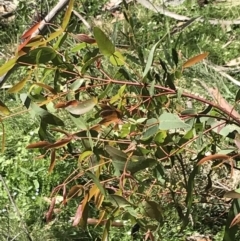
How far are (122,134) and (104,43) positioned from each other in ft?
0.96

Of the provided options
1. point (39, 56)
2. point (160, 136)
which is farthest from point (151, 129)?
point (39, 56)

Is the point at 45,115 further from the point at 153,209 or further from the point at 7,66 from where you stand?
the point at 153,209

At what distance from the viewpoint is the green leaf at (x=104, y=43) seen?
1.52m

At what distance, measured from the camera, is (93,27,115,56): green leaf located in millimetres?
1518

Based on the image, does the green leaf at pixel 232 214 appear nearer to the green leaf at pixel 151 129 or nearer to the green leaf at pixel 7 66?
the green leaf at pixel 151 129

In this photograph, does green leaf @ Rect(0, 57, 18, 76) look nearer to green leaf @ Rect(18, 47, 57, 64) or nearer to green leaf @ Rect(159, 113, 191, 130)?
green leaf @ Rect(18, 47, 57, 64)

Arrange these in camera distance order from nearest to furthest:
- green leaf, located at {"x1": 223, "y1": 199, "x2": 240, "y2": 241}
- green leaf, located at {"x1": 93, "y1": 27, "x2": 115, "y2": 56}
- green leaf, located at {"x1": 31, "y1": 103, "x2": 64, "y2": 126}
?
green leaf, located at {"x1": 93, "y1": 27, "x2": 115, "y2": 56} < green leaf, located at {"x1": 31, "y1": 103, "x2": 64, "y2": 126} < green leaf, located at {"x1": 223, "y1": 199, "x2": 240, "y2": 241}

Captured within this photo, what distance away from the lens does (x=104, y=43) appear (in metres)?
1.56

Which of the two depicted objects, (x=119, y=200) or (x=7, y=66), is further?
(x=119, y=200)

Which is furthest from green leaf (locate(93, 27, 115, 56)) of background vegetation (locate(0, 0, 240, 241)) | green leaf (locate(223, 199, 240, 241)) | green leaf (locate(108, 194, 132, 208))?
green leaf (locate(223, 199, 240, 241))

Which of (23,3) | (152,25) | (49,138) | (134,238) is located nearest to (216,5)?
(152,25)

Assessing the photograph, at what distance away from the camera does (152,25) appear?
534 centimetres

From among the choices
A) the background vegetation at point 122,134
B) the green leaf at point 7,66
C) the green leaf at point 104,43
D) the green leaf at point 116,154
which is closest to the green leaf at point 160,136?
the background vegetation at point 122,134

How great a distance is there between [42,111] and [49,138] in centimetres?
27
